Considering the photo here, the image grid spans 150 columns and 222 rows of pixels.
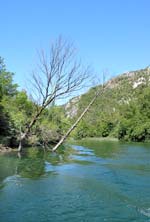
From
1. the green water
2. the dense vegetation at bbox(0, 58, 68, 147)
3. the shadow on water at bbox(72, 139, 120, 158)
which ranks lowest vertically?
the green water

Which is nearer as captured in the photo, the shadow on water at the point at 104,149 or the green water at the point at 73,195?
the green water at the point at 73,195

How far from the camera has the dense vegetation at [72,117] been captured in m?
26.9

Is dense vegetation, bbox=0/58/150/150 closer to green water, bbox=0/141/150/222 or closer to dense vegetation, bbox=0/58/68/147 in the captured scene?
dense vegetation, bbox=0/58/68/147

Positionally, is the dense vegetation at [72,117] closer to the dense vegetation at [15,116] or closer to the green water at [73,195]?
the dense vegetation at [15,116]

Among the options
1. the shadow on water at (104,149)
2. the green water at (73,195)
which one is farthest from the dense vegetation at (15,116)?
the green water at (73,195)

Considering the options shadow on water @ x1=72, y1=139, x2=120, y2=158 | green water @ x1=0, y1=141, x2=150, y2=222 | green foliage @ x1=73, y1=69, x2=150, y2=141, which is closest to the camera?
green water @ x1=0, y1=141, x2=150, y2=222

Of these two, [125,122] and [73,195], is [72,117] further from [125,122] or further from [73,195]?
[73,195]

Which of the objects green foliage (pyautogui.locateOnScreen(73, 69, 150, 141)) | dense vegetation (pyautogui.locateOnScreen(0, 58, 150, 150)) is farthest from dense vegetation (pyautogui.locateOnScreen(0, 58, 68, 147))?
green foliage (pyautogui.locateOnScreen(73, 69, 150, 141))

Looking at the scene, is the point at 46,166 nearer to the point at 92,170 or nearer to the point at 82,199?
the point at 92,170

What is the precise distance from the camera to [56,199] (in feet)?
47.4

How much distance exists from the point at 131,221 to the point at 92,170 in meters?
13.1

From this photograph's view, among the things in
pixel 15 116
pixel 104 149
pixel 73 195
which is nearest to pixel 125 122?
pixel 104 149

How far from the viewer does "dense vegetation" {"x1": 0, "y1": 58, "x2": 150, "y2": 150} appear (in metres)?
26.9

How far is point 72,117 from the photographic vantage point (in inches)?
2461
